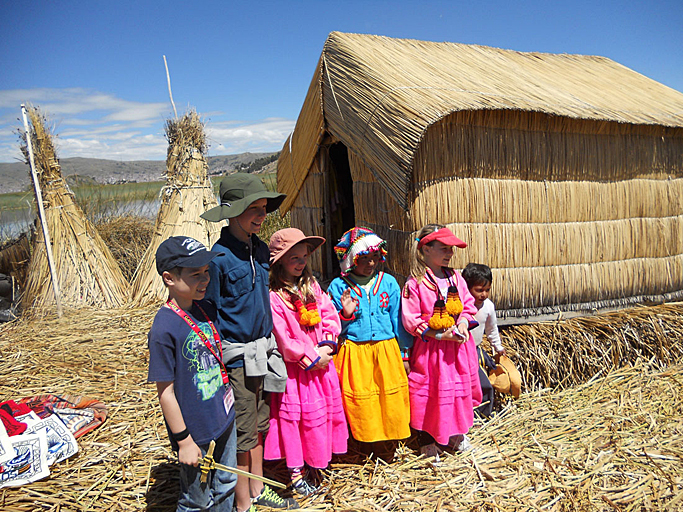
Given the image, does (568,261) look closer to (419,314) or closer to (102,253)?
(419,314)

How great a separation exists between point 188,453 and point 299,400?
73 cm

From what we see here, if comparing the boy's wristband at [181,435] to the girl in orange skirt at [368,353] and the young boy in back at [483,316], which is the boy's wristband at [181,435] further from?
the young boy in back at [483,316]

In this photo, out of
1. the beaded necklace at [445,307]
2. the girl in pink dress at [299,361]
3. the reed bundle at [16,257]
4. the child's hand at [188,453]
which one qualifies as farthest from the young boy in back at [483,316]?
the reed bundle at [16,257]

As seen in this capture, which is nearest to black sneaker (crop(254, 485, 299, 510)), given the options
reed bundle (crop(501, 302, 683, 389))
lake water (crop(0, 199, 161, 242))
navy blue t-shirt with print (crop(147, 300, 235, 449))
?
navy blue t-shirt with print (crop(147, 300, 235, 449))

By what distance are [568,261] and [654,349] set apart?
123 centimetres

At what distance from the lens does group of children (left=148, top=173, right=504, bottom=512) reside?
70.4 inches

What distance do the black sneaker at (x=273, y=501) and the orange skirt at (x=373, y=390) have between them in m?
0.49

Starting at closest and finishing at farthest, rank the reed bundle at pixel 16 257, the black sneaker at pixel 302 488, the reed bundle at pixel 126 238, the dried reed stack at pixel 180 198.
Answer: the black sneaker at pixel 302 488
the dried reed stack at pixel 180 198
the reed bundle at pixel 16 257
the reed bundle at pixel 126 238

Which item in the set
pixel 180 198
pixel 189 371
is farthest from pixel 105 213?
pixel 189 371

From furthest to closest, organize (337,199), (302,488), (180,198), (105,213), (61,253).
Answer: (105,213) < (180,198) < (61,253) < (337,199) < (302,488)

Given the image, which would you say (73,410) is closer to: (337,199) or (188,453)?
(188,453)

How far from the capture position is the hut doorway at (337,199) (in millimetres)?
4848

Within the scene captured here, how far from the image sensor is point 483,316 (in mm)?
3045

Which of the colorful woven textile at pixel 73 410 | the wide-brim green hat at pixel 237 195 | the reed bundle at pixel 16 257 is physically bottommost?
the colorful woven textile at pixel 73 410
